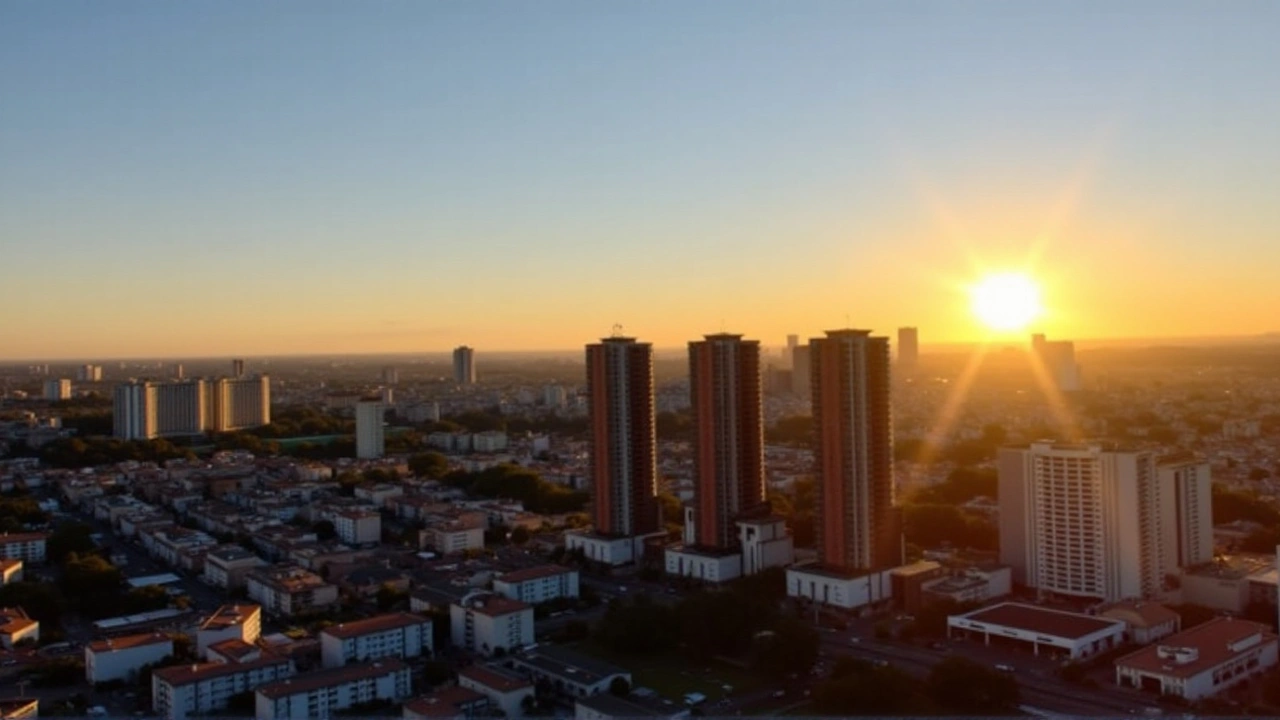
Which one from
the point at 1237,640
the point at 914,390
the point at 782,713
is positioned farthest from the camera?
the point at 914,390

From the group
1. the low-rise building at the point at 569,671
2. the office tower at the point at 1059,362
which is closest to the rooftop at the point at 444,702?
the low-rise building at the point at 569,671

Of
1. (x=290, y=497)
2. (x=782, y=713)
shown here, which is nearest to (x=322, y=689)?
(x=782, y=713)

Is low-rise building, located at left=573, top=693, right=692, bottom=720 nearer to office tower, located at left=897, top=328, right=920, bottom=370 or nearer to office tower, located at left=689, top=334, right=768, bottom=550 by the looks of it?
office tower, located at left=689, top=334, right=768, bottom=550

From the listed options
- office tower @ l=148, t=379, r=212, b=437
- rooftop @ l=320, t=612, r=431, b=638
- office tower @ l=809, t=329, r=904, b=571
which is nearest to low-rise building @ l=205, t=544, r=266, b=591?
rooftop @ l=320, t=612, r=431, b=638

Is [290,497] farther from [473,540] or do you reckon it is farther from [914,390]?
[914,390]

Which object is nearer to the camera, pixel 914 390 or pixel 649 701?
pixel 649 701

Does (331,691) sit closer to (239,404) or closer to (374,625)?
(374,625)

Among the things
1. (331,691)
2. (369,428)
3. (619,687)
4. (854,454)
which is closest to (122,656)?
(331,691)

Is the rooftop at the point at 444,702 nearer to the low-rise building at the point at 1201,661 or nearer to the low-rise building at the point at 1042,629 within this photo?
the low-rise building at the point at 1042,629
